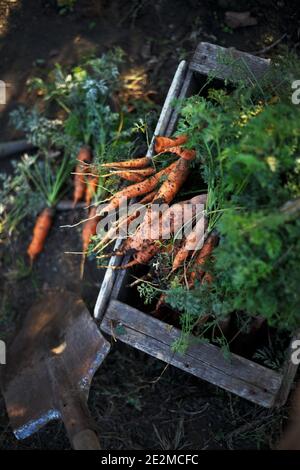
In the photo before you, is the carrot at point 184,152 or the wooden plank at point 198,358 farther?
the carrot at point 184,152

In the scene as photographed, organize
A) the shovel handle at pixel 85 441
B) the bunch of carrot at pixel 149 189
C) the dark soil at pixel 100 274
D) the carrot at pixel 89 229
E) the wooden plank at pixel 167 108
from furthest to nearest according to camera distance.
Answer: the carrot at pixel 89 229
the dark soil at pixel 100 274
the wooden plank at pixel 167 108
the bunch of carrot at pixel 149 189
the shovel handle at pixel 85 441

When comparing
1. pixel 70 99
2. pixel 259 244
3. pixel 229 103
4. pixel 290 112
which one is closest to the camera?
pixel 259 244

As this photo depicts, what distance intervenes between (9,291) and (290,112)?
2119mm

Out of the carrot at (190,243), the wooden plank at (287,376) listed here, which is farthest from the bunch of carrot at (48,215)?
the wooden plank at (287,376)

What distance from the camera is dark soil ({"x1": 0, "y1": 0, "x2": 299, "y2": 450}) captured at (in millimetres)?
2652

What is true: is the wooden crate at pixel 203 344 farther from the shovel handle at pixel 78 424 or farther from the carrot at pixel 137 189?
the shovel handle at pixel 78 424

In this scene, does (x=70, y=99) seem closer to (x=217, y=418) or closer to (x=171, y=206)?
(x=171, y=206)

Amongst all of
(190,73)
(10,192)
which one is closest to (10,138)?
(10,192)

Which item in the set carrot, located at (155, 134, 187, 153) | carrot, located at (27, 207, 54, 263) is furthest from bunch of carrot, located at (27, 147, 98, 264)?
carrot, located at (155, 134, 187, 153)

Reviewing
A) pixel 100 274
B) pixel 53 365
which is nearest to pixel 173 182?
pixel 100 274

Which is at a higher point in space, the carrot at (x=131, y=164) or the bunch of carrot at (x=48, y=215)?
the carrot at (x=131, y=164)

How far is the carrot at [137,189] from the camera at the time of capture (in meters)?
2.39

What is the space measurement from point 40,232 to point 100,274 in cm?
48
